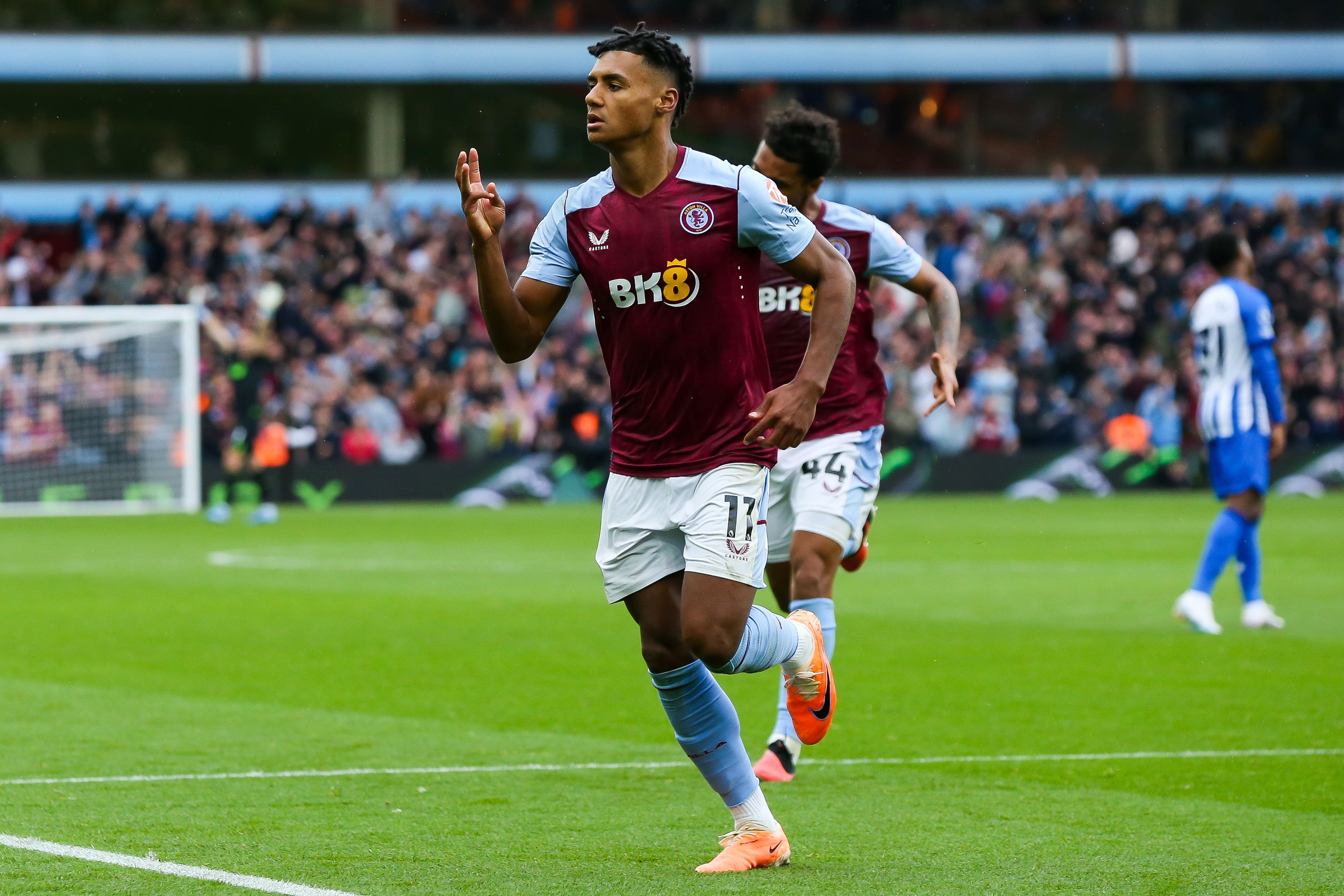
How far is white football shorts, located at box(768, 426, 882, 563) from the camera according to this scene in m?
7.29

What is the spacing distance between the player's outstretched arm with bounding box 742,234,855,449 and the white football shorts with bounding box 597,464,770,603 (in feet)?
0.60

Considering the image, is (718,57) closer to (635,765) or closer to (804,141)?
(804,141)

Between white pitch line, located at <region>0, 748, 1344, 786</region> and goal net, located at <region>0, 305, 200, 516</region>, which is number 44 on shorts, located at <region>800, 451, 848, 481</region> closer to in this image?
white pitch line, located at <region>0, 748, 1344, 786</region>

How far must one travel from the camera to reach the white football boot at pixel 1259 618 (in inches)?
450

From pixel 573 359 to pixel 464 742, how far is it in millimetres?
18795

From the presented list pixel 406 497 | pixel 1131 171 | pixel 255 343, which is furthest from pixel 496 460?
pixel 1131 171

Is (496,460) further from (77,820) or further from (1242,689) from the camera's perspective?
(77,820)

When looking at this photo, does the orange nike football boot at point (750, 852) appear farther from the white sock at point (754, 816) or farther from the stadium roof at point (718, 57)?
the stadium roof at point (718, 57)

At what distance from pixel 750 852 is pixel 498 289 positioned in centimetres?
174

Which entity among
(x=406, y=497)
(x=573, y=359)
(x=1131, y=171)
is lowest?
(x=406, y=497)

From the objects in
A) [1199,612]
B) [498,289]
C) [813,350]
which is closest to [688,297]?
[813,350]

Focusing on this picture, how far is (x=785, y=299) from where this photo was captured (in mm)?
7480

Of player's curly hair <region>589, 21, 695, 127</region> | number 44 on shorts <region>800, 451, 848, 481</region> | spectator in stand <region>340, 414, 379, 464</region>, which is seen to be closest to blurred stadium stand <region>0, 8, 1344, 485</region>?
spectator in stand <region>340, 414, 379, 464</region>

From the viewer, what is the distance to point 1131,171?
35.3 metres
